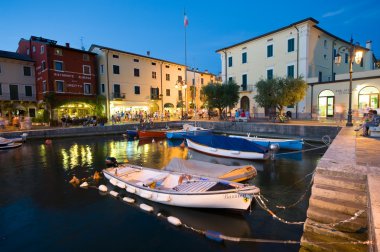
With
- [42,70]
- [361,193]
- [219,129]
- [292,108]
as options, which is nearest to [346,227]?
[361,193]

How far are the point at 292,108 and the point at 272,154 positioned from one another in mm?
19260

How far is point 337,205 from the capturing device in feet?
17.7

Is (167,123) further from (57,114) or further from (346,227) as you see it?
(346,227)

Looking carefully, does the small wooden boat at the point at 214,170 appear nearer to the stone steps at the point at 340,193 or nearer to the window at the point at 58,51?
the stone steps at the point at 340,193

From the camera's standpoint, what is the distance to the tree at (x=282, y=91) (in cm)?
2547

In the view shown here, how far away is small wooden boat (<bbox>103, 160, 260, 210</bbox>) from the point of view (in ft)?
24.2

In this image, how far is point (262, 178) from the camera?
12.0 m

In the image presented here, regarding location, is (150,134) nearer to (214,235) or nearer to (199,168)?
(199,168)

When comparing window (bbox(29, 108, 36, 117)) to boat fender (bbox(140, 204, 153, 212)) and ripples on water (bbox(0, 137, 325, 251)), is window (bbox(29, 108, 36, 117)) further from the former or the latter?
boat fender (bbox(140, 204, 153, 212))

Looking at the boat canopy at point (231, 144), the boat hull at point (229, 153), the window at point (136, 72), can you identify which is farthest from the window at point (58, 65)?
the boat canopy at point (231, 144)

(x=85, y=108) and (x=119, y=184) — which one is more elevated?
(x=85, y=108)

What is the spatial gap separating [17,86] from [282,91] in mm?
37857

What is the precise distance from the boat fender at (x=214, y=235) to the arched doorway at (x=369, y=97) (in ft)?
83.9

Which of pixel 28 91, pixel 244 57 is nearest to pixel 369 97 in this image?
pixel 244 57
